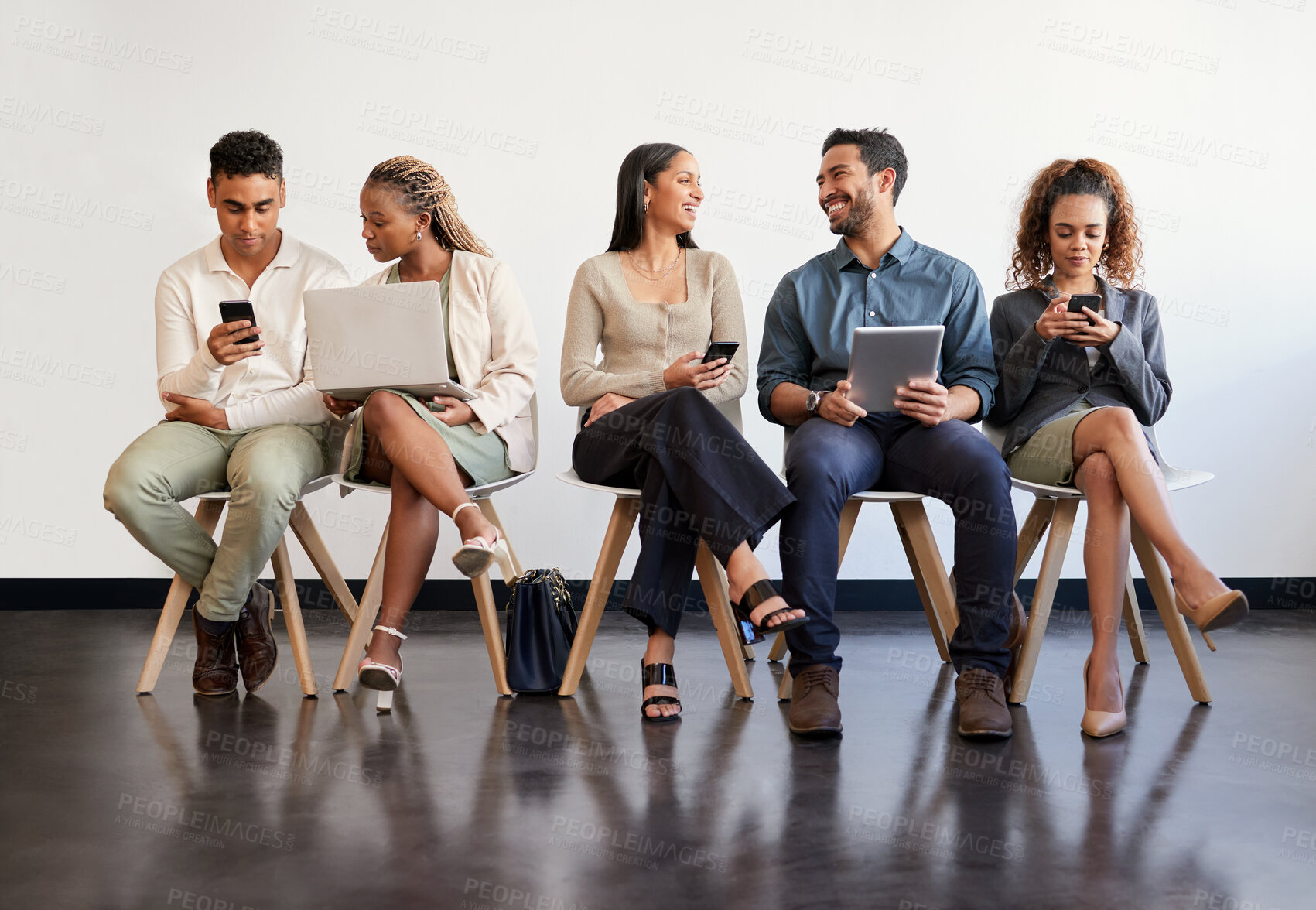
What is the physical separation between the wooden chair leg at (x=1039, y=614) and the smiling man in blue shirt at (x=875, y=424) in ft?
0.19

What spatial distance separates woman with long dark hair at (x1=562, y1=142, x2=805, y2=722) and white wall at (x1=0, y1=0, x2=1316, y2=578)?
0.74 metres

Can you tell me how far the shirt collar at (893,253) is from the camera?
257 cm

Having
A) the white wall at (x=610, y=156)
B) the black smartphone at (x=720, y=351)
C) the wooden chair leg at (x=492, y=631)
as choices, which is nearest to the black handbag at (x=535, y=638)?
the wooden chair leg at (x=492, y=631)

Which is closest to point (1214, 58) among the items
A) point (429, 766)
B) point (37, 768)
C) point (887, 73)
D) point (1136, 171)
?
point (1136, 171)

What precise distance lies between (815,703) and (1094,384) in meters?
1.01

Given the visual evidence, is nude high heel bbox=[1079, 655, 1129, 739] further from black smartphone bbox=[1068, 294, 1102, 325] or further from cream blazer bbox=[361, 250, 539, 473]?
cream blazer bbox=[361, 250, 539, 473]

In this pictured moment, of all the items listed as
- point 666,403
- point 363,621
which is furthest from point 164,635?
point 666,403

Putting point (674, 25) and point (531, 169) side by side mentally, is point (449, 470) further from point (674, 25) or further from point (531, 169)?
point (674, 25)

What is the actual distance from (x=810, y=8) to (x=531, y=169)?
1.04 m

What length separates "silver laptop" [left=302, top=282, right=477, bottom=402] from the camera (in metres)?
2.28

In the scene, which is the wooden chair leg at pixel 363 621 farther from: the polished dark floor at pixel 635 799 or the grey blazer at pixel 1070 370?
the grey blazer at pixel 1070 370

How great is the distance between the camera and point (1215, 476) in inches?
146

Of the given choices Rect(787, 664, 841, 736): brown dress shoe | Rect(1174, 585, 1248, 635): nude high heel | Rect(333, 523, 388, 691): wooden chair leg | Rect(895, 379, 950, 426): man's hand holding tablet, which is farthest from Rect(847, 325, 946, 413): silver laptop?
Rect(333, 523, 388, 691): wooden chair leg

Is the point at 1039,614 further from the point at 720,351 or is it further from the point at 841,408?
the point at 720,351
